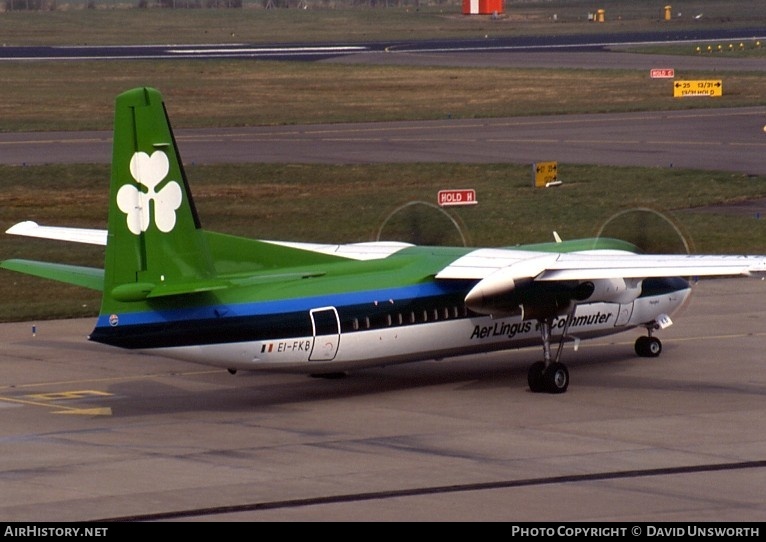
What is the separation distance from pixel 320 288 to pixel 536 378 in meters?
4.93

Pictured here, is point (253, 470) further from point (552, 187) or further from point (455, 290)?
point (552, 187)

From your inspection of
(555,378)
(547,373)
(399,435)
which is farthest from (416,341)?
(399,435)

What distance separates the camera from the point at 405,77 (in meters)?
103

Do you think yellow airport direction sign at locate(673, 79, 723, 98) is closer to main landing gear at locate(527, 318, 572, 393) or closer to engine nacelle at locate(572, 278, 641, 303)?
engine nacelle at locate(572, 278, 641, 303)

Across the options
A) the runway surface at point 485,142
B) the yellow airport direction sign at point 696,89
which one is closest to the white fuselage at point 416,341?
the runway surface at point 485,142

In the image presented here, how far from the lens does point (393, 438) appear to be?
24375 mm

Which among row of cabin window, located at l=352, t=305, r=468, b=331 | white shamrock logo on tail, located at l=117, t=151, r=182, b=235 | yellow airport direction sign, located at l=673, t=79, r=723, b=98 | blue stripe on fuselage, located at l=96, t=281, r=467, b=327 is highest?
white shamrock logo on tail, located at l=117, t=151, r=182, b=235

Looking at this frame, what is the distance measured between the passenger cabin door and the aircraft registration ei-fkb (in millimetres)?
24

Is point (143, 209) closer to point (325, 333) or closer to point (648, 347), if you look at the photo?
point (325, 333)

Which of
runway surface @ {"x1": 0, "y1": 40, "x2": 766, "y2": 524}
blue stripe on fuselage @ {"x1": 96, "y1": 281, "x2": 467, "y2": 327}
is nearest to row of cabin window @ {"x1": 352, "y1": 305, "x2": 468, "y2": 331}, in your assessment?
blue stripe on fuselage @ {"x1": 96, "y1": 281, "x2": 467, "y2": 327}

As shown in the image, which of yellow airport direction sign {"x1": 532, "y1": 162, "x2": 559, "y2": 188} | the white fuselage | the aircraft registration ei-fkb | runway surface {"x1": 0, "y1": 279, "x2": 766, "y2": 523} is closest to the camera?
runway surface {"x1": 0, "y1": 279, "x2": 766, "y2": 523}

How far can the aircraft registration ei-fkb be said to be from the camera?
2450 cm

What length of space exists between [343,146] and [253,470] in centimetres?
4815

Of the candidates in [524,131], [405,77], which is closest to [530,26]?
[405,77]
